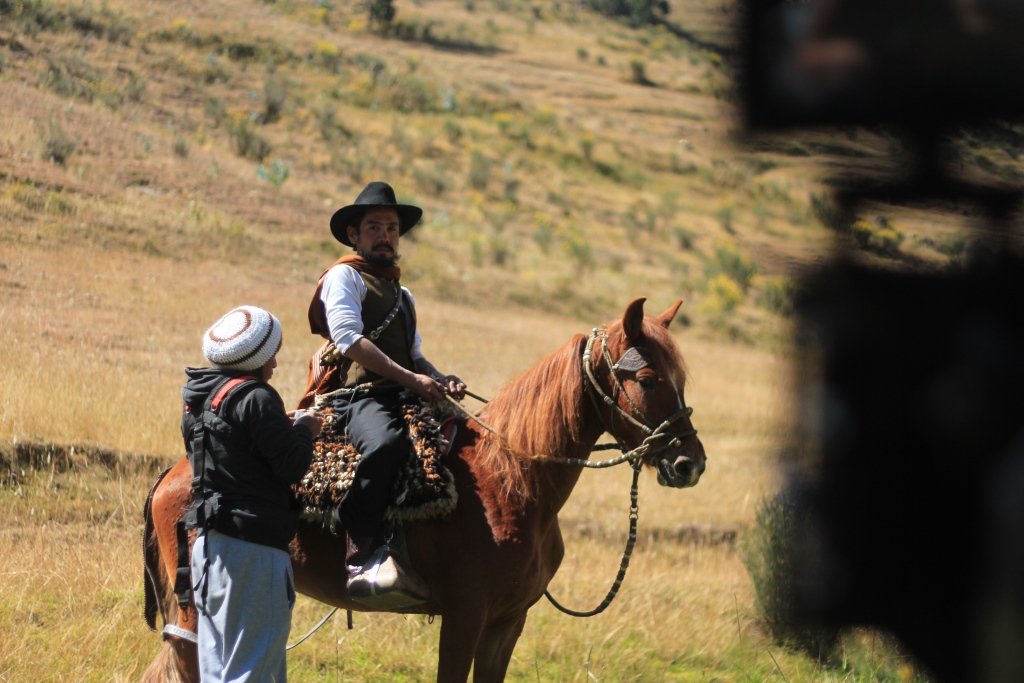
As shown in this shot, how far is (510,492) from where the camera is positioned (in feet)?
18.0

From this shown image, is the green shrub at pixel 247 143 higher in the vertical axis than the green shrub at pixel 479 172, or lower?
higher

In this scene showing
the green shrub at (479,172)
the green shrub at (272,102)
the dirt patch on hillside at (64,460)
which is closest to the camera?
the dirt patch on hillside at (64,460)

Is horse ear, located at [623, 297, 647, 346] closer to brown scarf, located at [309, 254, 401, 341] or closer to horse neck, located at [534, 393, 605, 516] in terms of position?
horse neck, located at [534, 393, 605, 516]

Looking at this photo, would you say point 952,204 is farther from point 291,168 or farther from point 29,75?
point 291,168

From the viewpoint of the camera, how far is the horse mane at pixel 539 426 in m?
5.55

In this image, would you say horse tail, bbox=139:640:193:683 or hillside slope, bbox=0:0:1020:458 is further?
horse tail, bbox=139:640:193:683

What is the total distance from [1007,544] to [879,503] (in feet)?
0.62

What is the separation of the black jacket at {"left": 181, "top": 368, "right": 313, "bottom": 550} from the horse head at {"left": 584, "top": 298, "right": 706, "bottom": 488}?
158 centimetres

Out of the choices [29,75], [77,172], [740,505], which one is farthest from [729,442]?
[29,75]

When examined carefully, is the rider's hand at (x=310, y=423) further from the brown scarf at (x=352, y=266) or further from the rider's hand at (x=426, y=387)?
the brown scarf at (x=352, y=266)

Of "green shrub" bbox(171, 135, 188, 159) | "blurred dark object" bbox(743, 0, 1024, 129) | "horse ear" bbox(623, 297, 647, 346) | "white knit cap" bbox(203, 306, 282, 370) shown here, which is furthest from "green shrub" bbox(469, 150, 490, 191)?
"blurred dark object" bbox(743, 0, 1024, 129)

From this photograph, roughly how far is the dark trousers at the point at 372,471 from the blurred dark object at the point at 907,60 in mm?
4126

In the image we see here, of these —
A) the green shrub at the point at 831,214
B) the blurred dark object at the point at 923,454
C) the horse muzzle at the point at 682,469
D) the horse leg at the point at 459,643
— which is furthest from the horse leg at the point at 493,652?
the green shrub at the point at 831,214

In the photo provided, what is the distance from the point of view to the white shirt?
5.31m
